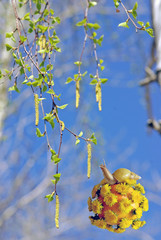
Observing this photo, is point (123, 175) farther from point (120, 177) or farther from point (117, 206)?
point (117, 206)

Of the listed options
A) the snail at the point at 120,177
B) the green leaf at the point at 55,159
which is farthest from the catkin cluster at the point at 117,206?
the green leaf at the point at 55,159

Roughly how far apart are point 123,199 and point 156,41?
1.33 metres

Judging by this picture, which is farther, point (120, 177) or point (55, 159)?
point (120, 177)

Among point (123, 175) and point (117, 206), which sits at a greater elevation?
point (123, 175)

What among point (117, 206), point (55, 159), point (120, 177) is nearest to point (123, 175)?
point (120, 177)

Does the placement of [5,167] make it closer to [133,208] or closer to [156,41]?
[156,41]

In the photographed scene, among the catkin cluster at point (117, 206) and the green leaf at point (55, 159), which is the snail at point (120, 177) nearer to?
the catkin cluster at point (117, 206)

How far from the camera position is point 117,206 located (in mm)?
1174

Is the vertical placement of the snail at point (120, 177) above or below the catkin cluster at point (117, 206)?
above

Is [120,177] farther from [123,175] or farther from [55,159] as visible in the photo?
[55,159]

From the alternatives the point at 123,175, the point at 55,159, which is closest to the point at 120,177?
the point at 123,175

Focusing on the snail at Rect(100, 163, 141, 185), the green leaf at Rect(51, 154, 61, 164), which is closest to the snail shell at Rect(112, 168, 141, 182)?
the snail at Rect(100, 163, 141, 185)

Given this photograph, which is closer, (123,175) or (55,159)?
(55,159)

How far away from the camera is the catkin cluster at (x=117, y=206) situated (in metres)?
1.17
